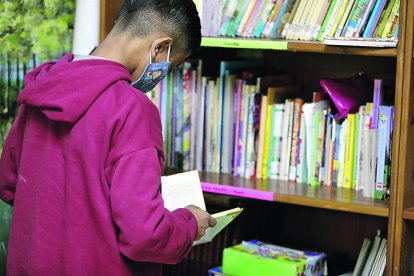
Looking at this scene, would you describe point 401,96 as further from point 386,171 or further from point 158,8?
point 158,8

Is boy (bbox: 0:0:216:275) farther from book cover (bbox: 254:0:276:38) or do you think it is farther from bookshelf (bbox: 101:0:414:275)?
book cover (bbox: 254:0:276:38)

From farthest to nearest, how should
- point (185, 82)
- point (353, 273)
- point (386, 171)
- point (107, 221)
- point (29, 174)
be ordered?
point (185, 82)
point (353, 273)
point (386, 171)
point (29, 174)
point (107, 221)

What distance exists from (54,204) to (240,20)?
3.12 ft

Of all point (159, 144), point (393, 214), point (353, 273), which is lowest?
point (353, 273)

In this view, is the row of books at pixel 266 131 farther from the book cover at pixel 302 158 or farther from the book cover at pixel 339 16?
the book cover at pixel 339 16

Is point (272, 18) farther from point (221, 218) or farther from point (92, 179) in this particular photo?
point (92, 179)

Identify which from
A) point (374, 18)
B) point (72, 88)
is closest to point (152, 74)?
point (72, 88)

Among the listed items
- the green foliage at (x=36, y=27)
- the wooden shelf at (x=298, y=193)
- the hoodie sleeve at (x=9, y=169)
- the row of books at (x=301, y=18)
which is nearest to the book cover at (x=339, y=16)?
the row of books at (x=301, y=18)

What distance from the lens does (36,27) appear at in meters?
2.35

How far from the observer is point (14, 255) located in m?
1.71

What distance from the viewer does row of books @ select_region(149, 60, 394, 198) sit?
216 cm

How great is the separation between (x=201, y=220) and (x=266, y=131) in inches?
27.9

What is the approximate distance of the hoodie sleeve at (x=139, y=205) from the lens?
150 cm

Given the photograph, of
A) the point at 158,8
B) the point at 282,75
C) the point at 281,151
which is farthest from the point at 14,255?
the point at 282,75
